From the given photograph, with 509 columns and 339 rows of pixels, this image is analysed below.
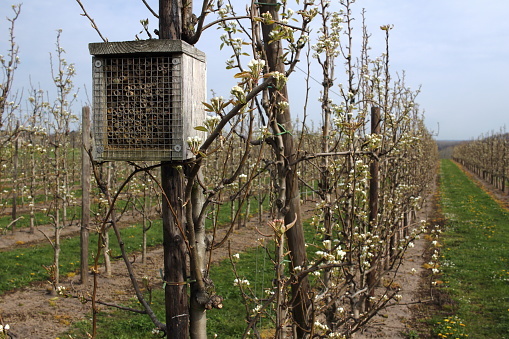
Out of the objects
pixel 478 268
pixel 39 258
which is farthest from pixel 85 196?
pixel 478 268

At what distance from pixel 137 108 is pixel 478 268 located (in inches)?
397

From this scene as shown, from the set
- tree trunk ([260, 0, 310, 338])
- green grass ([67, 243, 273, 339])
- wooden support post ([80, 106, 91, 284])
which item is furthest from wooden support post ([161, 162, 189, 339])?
wooden support post ([80, 106, 91, 284])

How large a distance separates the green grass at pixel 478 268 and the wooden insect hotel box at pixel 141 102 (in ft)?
20.6

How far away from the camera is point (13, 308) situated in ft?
22.7

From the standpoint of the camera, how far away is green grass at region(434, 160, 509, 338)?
6.98m

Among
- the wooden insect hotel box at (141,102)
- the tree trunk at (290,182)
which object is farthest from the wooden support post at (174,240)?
the tree trunk at (290,182)

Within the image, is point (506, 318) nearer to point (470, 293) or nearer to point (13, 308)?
point (470, 293)

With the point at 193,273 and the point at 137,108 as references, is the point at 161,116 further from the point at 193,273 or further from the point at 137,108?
the point at 193,273

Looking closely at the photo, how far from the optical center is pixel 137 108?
76.1 inches

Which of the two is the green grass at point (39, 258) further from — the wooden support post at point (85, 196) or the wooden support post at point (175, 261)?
the wooden support post at point (175, 261)

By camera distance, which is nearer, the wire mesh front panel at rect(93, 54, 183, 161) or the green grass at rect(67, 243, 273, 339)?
the wire mesh front panel at rect(93, 54, 183, 161)

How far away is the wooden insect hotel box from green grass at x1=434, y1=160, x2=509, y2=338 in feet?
20.6

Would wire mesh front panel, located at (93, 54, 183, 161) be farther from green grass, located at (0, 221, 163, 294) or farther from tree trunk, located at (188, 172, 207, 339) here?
green grass, located at (0, 221, 163, 294)

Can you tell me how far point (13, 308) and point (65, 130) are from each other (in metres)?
3.75
